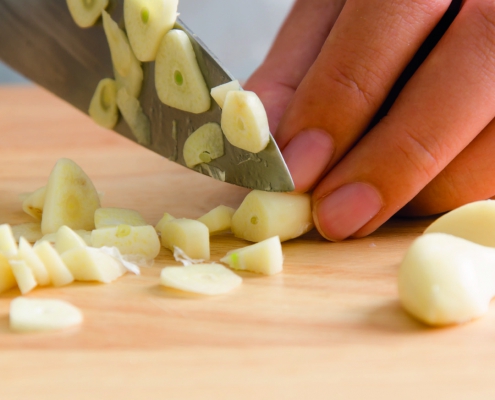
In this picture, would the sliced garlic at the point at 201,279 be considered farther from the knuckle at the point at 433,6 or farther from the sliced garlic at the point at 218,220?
the knuckle at the point at 433,6

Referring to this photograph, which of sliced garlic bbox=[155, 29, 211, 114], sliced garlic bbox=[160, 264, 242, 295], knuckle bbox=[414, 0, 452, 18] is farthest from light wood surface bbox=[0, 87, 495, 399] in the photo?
knuckle bbox=[414, 0, 452, 18]

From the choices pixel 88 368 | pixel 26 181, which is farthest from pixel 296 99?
pixel 26 181

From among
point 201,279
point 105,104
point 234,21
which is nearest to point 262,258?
point 201,279

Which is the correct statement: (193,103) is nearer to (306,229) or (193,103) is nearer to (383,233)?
(306,229)

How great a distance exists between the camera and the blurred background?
95.3 inches

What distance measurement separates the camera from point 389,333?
698 millimetres

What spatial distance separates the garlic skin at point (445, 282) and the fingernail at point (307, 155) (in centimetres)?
28

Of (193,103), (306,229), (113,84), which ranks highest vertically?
(113,84)

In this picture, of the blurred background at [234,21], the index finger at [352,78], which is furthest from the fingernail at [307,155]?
the blurred background at [234,21]

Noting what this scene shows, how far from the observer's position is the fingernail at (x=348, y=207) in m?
0.96

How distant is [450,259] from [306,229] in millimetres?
333

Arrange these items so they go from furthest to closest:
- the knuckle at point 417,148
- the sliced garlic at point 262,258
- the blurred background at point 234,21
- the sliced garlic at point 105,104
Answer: the blurred background at point 234,21
the sliced garlic at point 105,104
the knuckle at point 417,148
the sliced garlic at point 262,258

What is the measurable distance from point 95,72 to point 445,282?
29.2 inches

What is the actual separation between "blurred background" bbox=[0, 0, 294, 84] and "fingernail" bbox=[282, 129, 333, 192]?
4.79 feet
